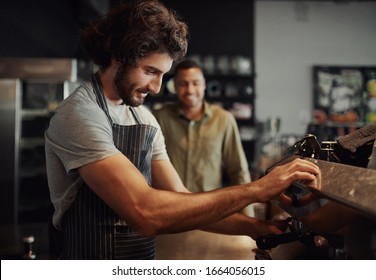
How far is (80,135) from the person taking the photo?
1080 millimetres

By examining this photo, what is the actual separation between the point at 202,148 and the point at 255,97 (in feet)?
9.69

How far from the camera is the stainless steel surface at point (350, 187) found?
57 centimetres

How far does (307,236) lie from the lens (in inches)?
34.2

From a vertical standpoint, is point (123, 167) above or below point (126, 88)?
below

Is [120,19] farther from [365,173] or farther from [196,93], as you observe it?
[196,93]

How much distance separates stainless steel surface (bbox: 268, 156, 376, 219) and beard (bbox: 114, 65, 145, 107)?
565mm

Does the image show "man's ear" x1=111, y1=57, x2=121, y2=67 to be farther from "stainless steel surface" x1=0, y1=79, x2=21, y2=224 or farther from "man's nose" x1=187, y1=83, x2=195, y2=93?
"stainless steel surface" x1=0, y1=79, x2=21, y2=224

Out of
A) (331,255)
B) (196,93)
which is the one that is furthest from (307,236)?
(196,93)

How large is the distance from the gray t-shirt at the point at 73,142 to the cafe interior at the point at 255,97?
0.19 m

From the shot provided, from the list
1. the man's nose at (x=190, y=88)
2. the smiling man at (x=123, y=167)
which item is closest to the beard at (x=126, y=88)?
the smiling man at (x=123, y=167)

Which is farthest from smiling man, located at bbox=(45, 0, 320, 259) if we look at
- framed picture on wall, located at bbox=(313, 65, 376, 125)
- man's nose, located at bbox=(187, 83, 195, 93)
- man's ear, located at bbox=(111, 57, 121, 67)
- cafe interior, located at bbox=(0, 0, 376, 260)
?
framed picture on wall, located at bbox=(313, 65, 376, 125)

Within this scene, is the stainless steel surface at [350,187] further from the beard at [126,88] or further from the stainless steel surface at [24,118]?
the stainless steel surface at [24,118]

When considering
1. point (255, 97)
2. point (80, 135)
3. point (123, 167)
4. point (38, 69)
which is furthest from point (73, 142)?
point (255, 97)

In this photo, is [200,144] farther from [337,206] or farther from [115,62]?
[337,206]
